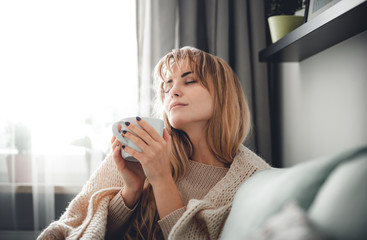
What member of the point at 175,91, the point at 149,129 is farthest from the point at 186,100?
the point at 149,129

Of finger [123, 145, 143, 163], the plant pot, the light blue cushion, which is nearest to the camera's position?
the light blue cushion

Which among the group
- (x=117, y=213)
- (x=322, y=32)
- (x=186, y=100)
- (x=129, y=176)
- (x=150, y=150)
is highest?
(x=322, y=32)

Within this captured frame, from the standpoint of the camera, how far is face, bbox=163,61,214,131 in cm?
100

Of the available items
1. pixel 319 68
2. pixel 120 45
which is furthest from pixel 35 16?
pixel 319 68

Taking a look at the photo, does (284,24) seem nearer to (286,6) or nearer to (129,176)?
(286,6)

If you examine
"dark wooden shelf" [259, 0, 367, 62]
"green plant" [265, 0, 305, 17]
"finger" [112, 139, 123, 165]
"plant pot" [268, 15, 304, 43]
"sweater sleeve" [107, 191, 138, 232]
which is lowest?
"sweater sleeve" [107, 191, 138, 232]

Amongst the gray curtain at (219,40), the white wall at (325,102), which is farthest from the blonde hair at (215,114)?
the gray curtain at (219,40)

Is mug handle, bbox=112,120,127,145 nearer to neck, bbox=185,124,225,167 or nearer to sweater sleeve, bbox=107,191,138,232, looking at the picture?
sweater sleeve, bbox=107,191,138,232

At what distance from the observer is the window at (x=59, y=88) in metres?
1.71

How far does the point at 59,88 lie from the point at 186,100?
104 centimetres

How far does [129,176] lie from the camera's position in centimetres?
93

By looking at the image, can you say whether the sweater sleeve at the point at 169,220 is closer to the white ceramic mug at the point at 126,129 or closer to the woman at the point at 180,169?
the woman at the point at 180,169

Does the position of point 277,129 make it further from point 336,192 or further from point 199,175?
point 336,192

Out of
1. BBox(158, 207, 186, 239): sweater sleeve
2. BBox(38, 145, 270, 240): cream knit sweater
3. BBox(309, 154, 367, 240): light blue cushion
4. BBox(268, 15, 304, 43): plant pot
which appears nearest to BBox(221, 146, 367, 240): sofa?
BBox(309, 154, 367, 240): light blue cushion
